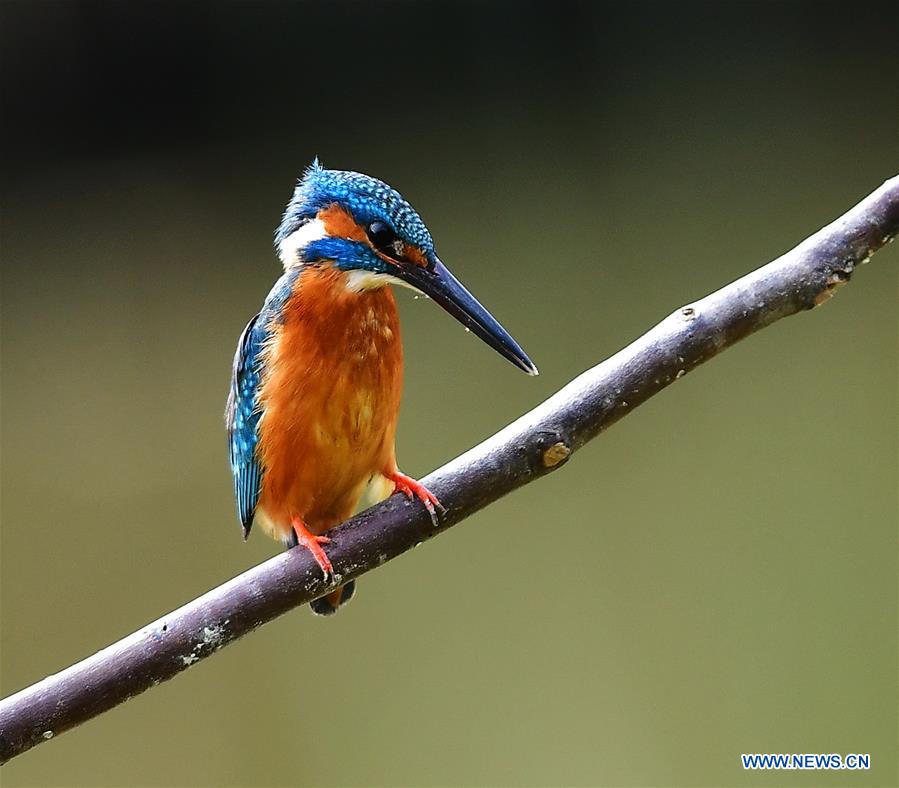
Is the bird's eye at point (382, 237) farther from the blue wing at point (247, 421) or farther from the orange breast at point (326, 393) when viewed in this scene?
the blue wing at point (247, 421)

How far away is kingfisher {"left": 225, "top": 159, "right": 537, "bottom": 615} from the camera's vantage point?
47.8 inches

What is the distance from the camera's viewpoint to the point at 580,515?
2.38m

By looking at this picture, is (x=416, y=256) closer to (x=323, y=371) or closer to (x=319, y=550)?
(x=323, y=371)

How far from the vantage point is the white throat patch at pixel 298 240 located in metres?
1.25

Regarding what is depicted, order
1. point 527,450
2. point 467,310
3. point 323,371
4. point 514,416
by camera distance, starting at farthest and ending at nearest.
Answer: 1. point 514,416
2. point 323,371
3. point 467,310
4. point 527,450

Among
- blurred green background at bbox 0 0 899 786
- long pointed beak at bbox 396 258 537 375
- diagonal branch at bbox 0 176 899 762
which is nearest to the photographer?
diagonal branch at bbox 0 176 899 762

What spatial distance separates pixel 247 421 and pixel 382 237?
326mm

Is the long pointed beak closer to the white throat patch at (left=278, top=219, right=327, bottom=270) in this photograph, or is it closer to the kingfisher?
the kingfisher

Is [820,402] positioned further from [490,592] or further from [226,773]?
[226,773]

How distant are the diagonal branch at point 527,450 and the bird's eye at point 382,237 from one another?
0.26 metres

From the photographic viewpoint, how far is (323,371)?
126cm

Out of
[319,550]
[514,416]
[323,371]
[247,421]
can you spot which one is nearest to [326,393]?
[323,371]

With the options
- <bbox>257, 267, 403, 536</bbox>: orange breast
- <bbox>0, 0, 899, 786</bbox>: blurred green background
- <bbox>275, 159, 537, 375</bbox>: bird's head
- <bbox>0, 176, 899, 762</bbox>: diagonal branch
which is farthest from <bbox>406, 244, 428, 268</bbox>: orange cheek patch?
<bbox>0, 0, 899, 786</bbox>: blurred green background

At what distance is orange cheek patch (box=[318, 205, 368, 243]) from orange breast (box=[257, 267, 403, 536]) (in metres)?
0.05
